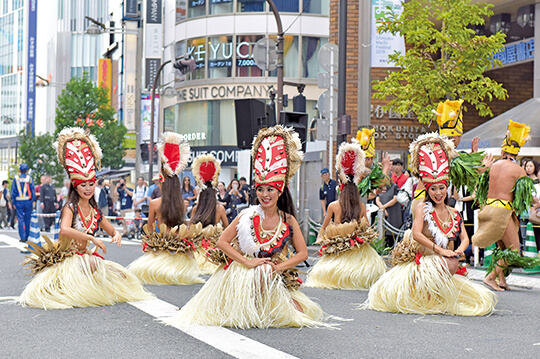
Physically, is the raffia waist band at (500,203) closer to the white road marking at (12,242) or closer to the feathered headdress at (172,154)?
the feathered headdress at (172,154)

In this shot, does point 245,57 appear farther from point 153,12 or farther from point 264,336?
point 264,336

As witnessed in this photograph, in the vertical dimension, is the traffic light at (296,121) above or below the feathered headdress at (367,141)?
above

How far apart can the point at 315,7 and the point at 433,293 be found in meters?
36.6

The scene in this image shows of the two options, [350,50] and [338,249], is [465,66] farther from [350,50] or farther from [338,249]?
[338,249]

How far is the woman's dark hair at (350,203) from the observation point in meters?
10.8

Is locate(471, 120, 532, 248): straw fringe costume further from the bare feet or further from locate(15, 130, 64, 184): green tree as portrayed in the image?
locate(15, 130, 64, 184): green tree

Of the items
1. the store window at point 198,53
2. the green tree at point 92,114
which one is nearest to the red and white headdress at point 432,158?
the store window at point 198,53

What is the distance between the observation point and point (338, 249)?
10500 millimetres

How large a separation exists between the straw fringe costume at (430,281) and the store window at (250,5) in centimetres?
3602

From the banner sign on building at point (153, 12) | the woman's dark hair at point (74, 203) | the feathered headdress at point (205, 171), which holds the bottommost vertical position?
the woman's dark hair at point (74, 203)

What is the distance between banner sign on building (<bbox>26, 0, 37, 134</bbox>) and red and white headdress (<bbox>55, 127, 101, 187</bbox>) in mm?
109903

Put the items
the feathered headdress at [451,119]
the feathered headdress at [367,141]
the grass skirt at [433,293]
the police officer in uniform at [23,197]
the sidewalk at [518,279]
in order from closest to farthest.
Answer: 1. the grass skirt at [433,293]
2. the feathered headdress at [451,119]
3. the sidewalk at [518,279]
4. the feathered headdress at [367,141]
5. the police officer in uniform at [23,197]

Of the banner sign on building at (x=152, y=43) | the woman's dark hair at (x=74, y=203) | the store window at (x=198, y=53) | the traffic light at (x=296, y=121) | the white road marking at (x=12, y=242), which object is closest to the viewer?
the woman's dark hair at (x=74, y=203)

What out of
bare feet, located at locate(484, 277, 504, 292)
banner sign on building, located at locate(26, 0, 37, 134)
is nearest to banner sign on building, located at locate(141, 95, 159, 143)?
bare feet, located at locate(484, 277, 504, 292)
